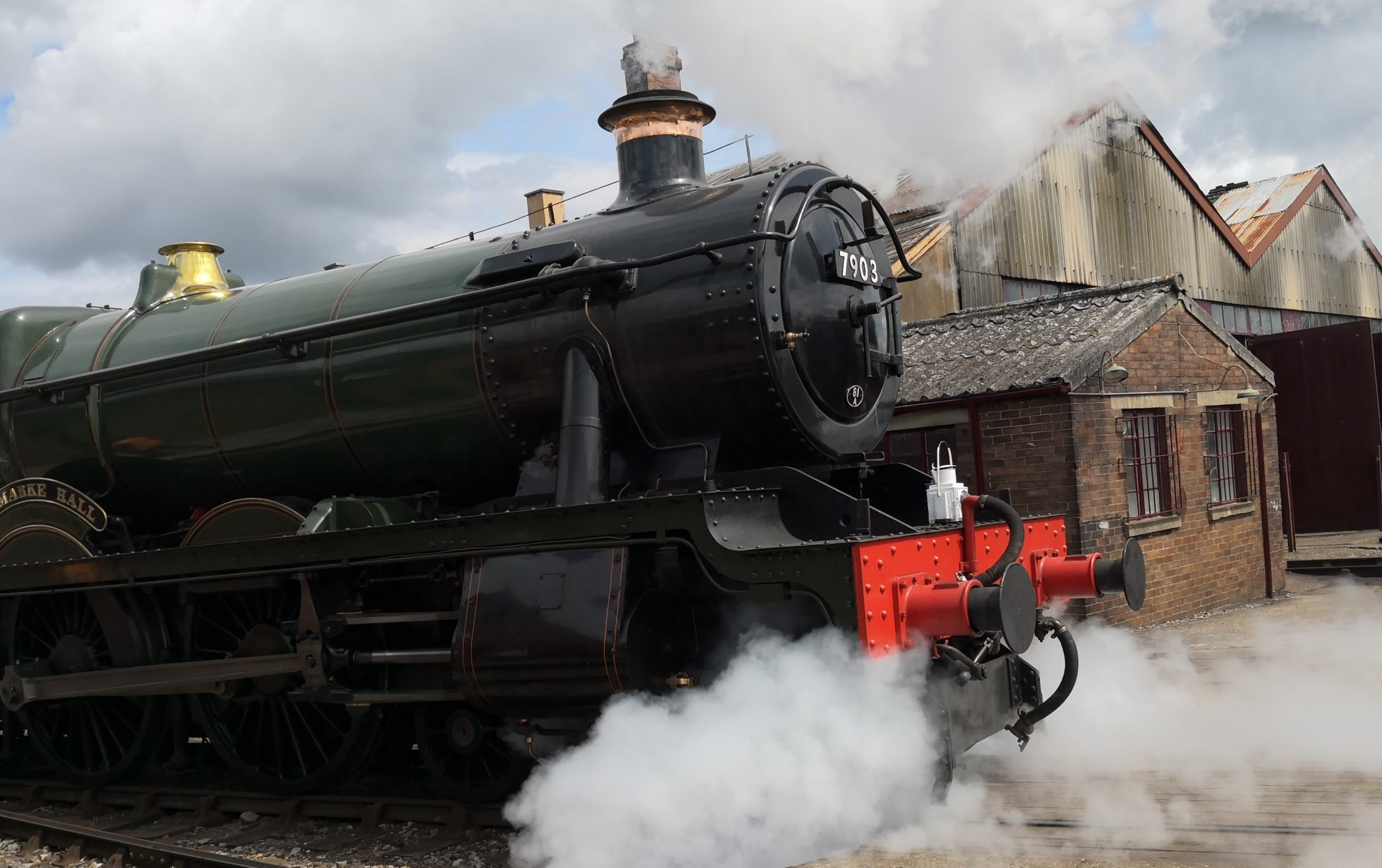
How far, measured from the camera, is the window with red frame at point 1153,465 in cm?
1037

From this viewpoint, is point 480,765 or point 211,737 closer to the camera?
point 480,765

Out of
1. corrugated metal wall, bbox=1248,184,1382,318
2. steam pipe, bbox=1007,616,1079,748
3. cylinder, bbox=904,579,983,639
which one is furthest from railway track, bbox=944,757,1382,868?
corrugated metal wall, bbox=1248,184,1382,318

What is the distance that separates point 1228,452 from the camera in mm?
12125

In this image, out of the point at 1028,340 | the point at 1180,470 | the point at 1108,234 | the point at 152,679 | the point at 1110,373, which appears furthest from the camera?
the point at 1108,234

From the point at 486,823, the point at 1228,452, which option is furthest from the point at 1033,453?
the point at 486,823

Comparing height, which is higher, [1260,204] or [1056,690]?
[1260,204]

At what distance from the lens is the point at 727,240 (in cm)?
463

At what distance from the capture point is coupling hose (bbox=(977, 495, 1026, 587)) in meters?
4.68

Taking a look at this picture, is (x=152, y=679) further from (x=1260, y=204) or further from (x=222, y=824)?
(x=1260, y=204)

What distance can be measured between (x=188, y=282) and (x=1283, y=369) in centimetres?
1430

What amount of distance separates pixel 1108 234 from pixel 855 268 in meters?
13.2

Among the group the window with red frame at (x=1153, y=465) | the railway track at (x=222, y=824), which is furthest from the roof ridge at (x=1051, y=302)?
the railway track at (x=222, y=824)

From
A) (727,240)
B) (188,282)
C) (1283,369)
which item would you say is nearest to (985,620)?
(727,240)

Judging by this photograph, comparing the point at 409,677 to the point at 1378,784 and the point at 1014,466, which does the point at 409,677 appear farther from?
the point at 1014,466
